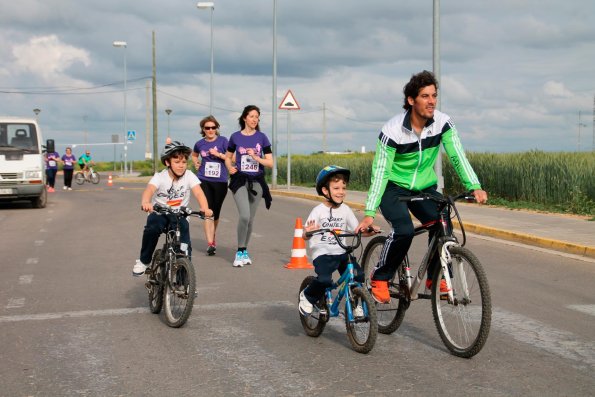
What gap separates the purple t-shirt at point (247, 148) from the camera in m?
10.7

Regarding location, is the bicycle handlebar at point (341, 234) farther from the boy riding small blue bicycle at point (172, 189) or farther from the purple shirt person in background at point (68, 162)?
the purple shirt person in background at point (68, 162)

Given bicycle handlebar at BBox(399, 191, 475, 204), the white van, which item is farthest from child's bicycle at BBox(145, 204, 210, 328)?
the white van

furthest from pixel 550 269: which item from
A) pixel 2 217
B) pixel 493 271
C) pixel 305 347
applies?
pixel 2 217

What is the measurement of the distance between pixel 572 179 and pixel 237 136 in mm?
11057

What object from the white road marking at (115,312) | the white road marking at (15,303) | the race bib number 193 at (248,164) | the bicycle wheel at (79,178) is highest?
the race bib number 193 at (248,164)

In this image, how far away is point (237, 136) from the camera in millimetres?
10805

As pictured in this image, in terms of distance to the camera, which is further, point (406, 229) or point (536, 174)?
point (536, 174)

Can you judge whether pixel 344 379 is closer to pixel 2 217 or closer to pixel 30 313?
pixel 30 313

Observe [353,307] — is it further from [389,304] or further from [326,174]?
[326,174]

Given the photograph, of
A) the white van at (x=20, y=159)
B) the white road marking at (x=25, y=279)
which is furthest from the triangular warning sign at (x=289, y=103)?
the white road marking at (x=25, y=279)

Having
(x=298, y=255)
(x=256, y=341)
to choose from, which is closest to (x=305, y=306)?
(x=256, y=341)

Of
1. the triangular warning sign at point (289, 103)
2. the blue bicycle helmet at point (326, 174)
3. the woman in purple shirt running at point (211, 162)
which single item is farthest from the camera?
the triangular warning sign at point (289, 103)

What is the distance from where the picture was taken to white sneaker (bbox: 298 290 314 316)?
620 cm

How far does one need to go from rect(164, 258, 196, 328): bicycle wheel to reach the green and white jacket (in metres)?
1.66
